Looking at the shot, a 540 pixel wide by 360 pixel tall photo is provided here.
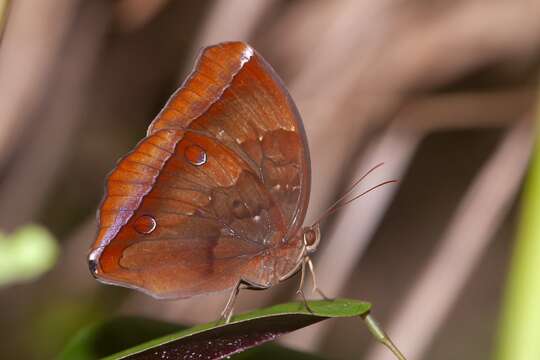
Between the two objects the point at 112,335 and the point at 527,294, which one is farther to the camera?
the point at 112,335

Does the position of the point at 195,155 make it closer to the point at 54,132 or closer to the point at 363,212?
the point at 363,212

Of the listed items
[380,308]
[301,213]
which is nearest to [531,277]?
[301,213]

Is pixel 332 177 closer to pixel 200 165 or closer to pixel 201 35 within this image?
pixel 201 35

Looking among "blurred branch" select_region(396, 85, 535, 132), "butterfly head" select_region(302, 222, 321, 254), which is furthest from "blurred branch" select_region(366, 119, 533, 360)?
"butterfly head" select_region(302, 222, 321, 254)

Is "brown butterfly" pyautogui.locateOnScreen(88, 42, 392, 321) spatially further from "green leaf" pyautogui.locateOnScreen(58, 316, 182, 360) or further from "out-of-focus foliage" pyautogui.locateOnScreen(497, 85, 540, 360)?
"out-of-focus foliage" pyautogui.locateOnScreen(497, 85, 540, 360)

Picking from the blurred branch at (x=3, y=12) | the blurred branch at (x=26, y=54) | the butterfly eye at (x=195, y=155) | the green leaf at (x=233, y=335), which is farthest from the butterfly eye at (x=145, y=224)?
the blurred branch at (x=26, y=54)

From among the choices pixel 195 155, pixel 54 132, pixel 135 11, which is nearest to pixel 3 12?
pixel 195 155
